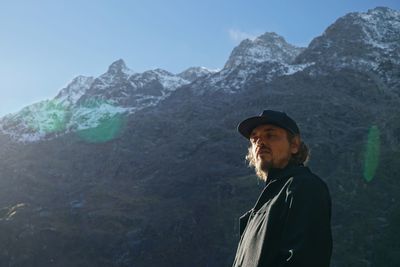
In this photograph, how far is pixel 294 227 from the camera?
3.65m

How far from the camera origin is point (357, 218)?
82.4 m


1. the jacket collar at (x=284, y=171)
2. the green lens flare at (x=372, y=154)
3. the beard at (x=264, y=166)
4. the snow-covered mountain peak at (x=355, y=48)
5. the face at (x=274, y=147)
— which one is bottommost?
the jacket collar at (x=284, y=171)

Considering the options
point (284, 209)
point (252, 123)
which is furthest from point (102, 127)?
point (284, 209)

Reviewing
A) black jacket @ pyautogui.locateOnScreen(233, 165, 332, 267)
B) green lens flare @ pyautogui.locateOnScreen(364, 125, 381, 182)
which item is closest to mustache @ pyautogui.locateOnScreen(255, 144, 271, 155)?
black jacket @ pyautogui.locateOnScreen(233, 165, 332, 267)

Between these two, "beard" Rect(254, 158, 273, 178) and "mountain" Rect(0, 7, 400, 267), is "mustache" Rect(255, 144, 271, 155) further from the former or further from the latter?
"mountain" Rect(0, 7, 400, 267)

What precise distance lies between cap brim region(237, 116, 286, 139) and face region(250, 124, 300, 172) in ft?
0.17

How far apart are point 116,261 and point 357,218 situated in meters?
38.0

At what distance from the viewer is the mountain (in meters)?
83.9

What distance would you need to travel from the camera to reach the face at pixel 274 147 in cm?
458

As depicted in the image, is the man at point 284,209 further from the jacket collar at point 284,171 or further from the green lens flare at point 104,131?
the green lens flare at point 104,131

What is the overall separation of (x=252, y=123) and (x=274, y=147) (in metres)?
0.32

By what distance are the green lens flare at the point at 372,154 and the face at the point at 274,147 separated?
324 feet

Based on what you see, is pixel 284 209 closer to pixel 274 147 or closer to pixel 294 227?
pixel 294 227

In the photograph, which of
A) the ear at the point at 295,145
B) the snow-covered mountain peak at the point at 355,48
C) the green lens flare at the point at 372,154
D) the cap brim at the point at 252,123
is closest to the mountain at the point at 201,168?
the green lens flare at the point at 372,154
